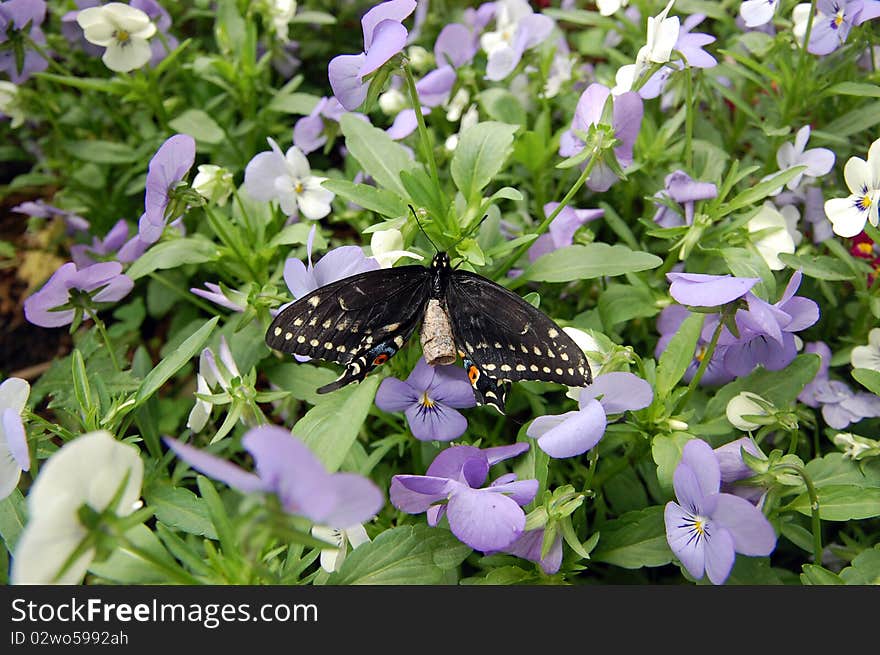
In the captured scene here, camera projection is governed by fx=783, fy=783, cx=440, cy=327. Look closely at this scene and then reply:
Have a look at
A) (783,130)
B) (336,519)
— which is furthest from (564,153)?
(336,519)

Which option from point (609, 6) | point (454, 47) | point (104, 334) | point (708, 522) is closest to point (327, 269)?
point (104, 334)

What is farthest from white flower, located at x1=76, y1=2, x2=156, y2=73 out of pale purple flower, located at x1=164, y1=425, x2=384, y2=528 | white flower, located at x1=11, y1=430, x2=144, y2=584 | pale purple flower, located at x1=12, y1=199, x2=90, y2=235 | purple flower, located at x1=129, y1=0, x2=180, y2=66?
pale purple flower, located at x1=164, y1=425, x2=384, y2=528

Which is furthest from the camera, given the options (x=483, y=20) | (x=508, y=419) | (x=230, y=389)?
(x=483, y=20)

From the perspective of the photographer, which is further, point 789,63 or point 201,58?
point 201,58

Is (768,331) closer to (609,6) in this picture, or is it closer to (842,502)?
(842,502)

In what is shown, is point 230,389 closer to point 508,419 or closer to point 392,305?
point 392,305

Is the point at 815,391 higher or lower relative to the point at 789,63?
lower
